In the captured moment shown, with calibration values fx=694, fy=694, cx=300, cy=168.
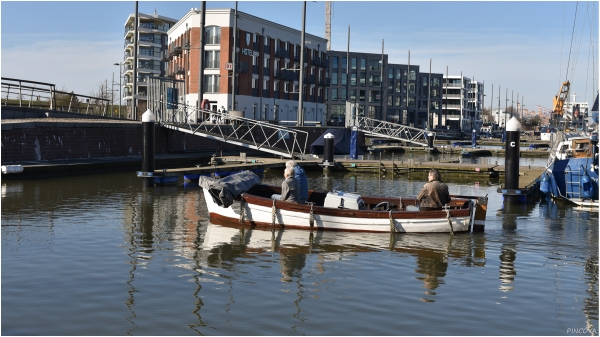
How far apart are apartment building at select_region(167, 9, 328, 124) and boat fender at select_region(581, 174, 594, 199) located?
37755 mm

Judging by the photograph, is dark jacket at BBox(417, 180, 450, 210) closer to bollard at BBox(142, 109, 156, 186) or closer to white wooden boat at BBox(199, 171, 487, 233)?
white wooden boat at BBox(199, 171, 487, 233)

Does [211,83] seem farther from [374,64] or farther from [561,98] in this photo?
[374,64]

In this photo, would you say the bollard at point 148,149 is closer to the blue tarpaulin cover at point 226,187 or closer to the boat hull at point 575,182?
→ the blue tarpaulin cover at point 226,187

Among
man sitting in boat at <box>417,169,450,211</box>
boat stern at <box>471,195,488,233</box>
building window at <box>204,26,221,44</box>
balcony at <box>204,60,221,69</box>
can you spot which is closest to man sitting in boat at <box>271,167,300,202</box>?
man sitting in boat at <box>417,169,450,211</box>

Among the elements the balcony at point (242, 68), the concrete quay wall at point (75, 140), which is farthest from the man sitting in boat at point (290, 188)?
the balcony at point (242, 68)

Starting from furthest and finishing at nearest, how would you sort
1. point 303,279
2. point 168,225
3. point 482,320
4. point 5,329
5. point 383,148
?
point 383,148 < point 168,225 < point 303,279 < point 482,320 < point 5,329

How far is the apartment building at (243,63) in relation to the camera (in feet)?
215

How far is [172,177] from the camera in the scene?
90.7 ft

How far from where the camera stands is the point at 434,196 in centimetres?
1695

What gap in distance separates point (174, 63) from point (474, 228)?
6335 cm

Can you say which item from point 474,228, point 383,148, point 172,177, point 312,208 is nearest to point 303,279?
point 312,208

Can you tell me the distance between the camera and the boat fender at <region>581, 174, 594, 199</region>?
23.2 m

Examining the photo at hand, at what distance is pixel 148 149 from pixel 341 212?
12.0 metres

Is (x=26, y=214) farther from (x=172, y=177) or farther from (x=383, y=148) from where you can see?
(x=383, y=148)
